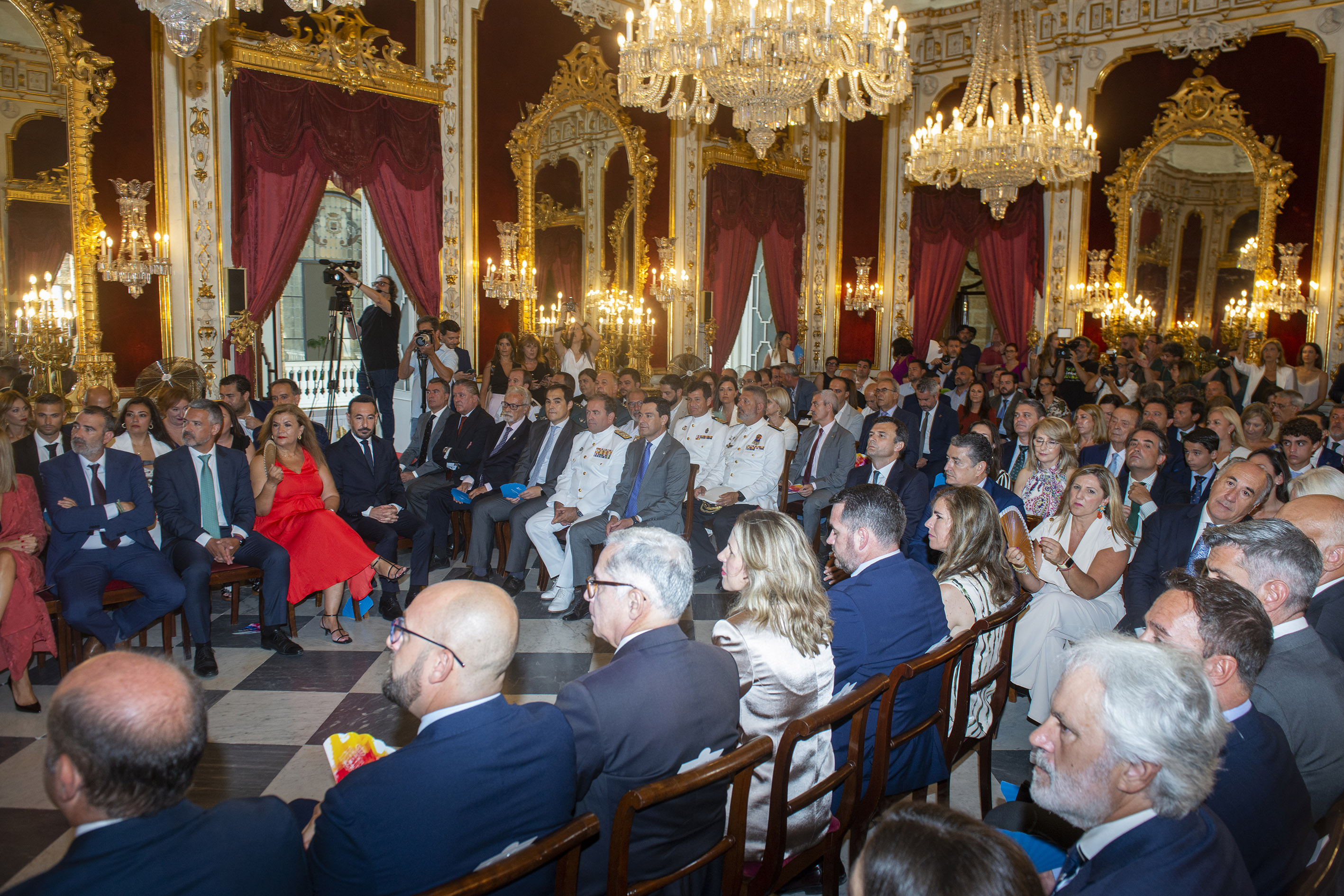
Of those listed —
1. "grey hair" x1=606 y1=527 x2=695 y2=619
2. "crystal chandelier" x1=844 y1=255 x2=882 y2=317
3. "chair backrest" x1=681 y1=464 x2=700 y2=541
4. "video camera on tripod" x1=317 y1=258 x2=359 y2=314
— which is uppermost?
"crystal chandelier" x1=844 y1=255 x2=882 y2=317

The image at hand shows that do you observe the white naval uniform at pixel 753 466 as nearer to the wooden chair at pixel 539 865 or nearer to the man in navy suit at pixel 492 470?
the man in navy suit at pixel 492 470

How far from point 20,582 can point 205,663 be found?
79 cm

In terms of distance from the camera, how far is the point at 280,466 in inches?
179

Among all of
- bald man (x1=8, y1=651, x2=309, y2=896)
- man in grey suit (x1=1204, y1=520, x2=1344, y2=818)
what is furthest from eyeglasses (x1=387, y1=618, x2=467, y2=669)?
man in grey suit (x1=1204, y1=520, x2=1344, y2=818)

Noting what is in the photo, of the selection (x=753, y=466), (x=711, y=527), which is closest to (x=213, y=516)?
(x=711, y=527)

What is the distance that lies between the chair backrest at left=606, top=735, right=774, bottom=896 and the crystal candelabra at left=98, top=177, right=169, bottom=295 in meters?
6.55

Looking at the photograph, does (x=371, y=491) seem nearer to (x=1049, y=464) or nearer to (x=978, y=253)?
(x=1049, y=464)

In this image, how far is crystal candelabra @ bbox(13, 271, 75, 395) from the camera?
616 cm

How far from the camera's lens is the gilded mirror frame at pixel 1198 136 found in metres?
9.63

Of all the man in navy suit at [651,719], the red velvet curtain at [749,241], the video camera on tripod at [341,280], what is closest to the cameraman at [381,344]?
the video camera on tripod at [341,280]

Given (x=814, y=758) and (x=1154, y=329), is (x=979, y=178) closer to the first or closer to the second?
(x=1154, y=329)

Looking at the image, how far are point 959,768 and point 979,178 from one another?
629 centimetres

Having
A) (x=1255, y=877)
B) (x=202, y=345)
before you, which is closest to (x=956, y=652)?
(x=1255, y=877)

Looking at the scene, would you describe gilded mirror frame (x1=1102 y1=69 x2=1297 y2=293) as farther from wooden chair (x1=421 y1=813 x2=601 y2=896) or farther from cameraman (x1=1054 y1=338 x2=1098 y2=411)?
wooden chair (x1=421 y1=813 x2=601 y2=896)
